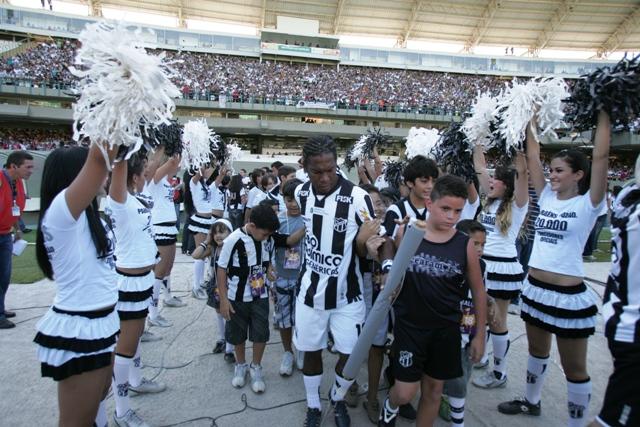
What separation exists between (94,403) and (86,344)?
343 mm

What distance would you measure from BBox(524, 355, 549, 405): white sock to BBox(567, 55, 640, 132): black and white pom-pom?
80.1 inches

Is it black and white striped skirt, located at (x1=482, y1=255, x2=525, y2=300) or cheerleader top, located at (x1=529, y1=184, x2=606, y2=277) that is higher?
cheerleader top, located at (x1=529, y1=184, x2=606, y2=277)

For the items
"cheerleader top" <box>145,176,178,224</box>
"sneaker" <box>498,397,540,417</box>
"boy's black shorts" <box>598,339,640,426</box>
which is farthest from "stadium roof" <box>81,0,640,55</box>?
"boy's black shorts" <box>598,339,640,426</box>

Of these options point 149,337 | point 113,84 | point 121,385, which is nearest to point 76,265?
point 113,84

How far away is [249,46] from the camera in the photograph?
1734 inches

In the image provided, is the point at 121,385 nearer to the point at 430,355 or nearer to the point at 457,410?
the point at 430,355

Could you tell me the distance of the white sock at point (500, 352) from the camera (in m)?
3.81

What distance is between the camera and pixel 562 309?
2961 millimetres

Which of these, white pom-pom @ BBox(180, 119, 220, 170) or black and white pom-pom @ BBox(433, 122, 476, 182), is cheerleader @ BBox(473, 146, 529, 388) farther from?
white pom-pom @ BBox(180, 119, 220, 170)

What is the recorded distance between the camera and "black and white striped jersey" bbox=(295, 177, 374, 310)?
9.98 ft

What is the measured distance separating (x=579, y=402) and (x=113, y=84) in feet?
12.7

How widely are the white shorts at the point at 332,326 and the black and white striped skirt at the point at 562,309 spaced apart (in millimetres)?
1452

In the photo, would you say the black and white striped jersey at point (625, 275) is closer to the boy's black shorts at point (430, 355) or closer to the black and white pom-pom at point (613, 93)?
the black and white pom-pom at point (613, 93)

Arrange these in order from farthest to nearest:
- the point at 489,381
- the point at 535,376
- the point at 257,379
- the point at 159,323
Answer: the point at 159,323
the point at 489,381
the point at 257,379
the point at 535,376
